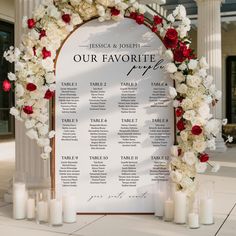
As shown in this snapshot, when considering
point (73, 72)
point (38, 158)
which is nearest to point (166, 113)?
point (73, 72)

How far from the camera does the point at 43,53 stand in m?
4.17

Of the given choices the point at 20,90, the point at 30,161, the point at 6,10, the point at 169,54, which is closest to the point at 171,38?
the point at 169,54

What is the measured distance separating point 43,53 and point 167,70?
3.64 feet

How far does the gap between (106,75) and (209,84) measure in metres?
0.95

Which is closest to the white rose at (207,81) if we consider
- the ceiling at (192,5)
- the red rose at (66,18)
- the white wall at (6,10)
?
the red rose at (66,18)

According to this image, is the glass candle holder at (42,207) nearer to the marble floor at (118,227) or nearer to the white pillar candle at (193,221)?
the marble floor at (118,227)

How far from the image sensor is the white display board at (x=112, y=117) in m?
4.32

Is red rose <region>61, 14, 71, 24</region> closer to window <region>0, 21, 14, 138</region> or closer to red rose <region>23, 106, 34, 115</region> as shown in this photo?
red rose <region>23, 106, 34, 115</region>

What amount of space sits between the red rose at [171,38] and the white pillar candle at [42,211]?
69.5 inches

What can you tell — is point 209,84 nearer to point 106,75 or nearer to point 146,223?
point 106,75

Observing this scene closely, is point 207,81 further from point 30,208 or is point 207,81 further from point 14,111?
point 30,208

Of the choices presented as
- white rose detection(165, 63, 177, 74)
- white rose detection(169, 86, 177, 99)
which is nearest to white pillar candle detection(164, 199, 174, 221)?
white rose detection(169, 86, 177, 99)

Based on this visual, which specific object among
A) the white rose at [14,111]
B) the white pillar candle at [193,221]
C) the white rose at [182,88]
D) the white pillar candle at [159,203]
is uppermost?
the white rose at [182,88]

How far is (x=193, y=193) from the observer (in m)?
4.14
